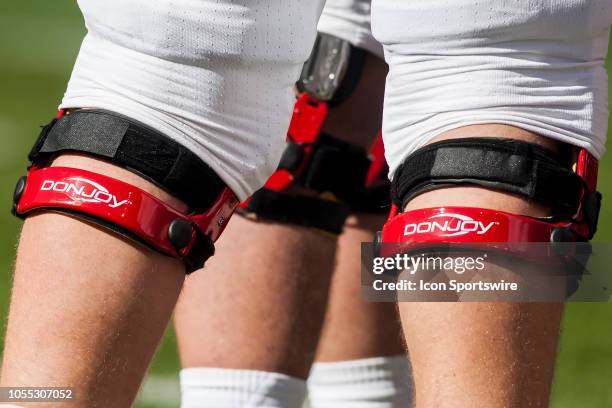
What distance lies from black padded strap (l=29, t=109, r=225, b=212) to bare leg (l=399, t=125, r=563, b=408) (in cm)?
33

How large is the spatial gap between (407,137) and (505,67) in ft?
0.57

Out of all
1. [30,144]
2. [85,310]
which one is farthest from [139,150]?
[30,144]

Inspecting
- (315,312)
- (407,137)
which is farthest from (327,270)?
A: (407,137)

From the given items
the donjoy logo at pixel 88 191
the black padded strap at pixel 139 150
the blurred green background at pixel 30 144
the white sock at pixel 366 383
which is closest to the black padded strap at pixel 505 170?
the black padded strap at pixel 139 150

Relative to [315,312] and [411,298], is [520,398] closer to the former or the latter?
[411,298]

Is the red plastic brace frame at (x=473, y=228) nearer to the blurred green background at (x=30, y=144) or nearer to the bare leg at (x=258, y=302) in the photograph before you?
the blurred green background at (x=30, y=144)

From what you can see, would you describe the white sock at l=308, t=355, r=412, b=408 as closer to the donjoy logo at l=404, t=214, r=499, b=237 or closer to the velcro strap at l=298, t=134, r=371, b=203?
the velcro strap at l=298, t=134, r=371, b=203

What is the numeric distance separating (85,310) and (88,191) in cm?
16

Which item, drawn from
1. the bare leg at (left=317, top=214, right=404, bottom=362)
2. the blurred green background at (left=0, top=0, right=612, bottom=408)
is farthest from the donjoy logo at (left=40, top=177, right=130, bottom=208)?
the bare leg at (left=317, top=214, right=404, bottom=362)

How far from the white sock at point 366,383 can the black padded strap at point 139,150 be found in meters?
1.11

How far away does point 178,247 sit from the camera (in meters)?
1.65

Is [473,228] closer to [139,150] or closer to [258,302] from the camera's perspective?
[139,150]

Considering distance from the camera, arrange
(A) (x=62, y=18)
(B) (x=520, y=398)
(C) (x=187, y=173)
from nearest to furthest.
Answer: (B) (x=520, y=398) < (C) (x=187, y=173) < (A) (x=62, y=18)

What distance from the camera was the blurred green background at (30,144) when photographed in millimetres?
3450
